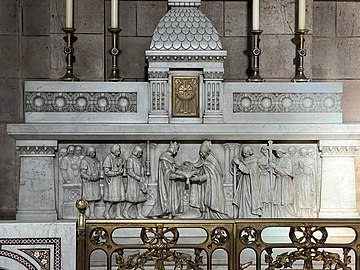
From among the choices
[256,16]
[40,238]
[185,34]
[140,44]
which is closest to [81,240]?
[40,238]

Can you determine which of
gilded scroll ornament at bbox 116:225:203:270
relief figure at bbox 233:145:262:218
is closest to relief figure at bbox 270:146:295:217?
relief figure at bbox 233:145:262:218

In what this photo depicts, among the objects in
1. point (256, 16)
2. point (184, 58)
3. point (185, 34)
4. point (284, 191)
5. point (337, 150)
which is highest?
point (256, 16)

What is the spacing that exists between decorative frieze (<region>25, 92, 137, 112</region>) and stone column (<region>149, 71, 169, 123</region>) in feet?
0.61

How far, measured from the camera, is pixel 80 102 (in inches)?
340

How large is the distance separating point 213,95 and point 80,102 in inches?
51.4

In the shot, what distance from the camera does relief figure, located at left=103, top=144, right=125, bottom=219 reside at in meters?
8.56

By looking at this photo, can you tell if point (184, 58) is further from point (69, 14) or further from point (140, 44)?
point (140, 44)

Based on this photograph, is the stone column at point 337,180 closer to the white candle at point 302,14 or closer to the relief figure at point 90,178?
the white candle at point 302,14

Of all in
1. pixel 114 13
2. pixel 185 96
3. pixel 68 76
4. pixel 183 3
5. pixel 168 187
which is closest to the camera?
pixel 168 187

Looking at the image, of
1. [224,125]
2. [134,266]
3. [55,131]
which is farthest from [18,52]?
[134,266]

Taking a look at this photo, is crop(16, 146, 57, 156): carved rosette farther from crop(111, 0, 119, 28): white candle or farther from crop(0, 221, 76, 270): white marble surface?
crop(0, 221, 76, 270): white marble surface

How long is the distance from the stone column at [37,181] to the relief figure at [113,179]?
0.51m

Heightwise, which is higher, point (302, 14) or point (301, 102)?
point (302, 14)

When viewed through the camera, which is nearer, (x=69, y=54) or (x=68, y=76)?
(x=68, y=76)
